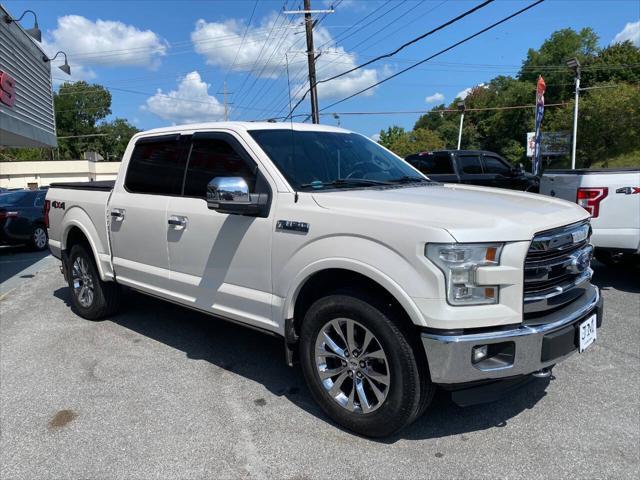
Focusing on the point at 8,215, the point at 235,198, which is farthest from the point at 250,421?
the point at 8,215

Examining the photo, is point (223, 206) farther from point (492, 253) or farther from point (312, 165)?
point (492, 253)

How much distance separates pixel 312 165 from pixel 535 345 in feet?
6.47

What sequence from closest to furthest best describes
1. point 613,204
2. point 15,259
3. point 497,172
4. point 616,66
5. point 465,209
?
point 465,209
point 613,204
point 15,259
point 497,172
point 616,66

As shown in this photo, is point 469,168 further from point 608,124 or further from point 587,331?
point 608,124

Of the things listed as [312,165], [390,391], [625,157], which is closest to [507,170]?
[312,165]

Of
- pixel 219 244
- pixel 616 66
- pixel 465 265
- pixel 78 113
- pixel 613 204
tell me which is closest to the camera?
pixel 465 265

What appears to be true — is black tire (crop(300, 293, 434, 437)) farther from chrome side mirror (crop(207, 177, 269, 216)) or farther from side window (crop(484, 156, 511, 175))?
side window (crop(484, 156, 511, 175))

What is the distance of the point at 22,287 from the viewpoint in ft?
26.3

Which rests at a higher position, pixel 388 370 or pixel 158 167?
pixel 158 167

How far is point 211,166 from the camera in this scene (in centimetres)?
412

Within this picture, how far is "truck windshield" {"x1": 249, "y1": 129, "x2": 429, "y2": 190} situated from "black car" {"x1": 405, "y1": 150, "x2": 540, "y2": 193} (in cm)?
719

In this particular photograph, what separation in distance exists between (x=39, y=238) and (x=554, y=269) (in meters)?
12.6

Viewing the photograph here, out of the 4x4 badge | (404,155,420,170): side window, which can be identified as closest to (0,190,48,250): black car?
(404,155,420,170): side window

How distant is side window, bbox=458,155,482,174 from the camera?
11.8 metres
